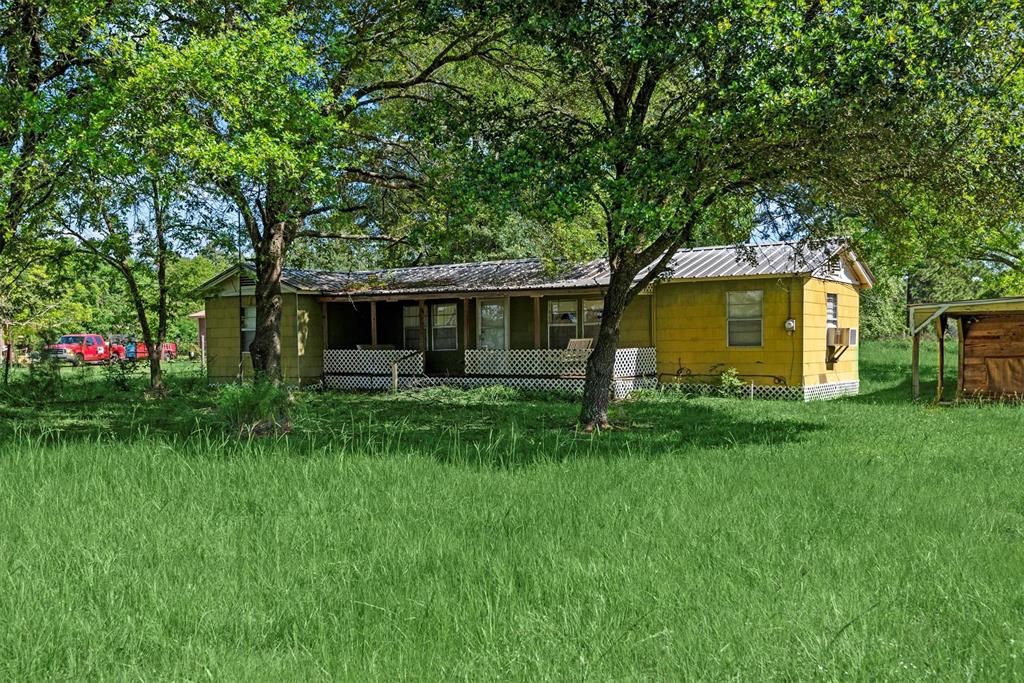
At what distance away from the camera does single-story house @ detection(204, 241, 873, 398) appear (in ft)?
63.3

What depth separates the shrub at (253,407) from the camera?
1084 centimetres

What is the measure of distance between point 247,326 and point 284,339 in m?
1.93

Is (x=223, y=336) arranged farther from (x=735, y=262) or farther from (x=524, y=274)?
(x=735, y=262)

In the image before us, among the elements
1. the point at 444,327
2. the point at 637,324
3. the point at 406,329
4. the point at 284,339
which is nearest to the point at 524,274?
the point at 637,324

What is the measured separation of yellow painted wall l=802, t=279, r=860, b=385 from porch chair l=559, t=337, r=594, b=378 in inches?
206

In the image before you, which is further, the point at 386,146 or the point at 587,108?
the point at 386,146

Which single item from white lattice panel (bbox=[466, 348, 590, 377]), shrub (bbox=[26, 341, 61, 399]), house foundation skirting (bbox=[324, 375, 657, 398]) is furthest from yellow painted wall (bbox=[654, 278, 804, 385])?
shrub (bbox=[26, 341, 61, 399])

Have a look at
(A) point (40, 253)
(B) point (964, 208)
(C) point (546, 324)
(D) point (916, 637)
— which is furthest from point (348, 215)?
(D) point (916, 637)

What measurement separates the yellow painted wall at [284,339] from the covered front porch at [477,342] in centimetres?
37

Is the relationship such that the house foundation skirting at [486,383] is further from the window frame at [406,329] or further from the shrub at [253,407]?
the shrub at [253,407]

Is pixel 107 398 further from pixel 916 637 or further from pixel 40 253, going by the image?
pixel 916 637

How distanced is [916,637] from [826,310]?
58.3 ft

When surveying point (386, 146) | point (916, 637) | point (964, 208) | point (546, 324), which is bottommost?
point (916, 637)

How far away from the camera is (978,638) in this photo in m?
3.71
